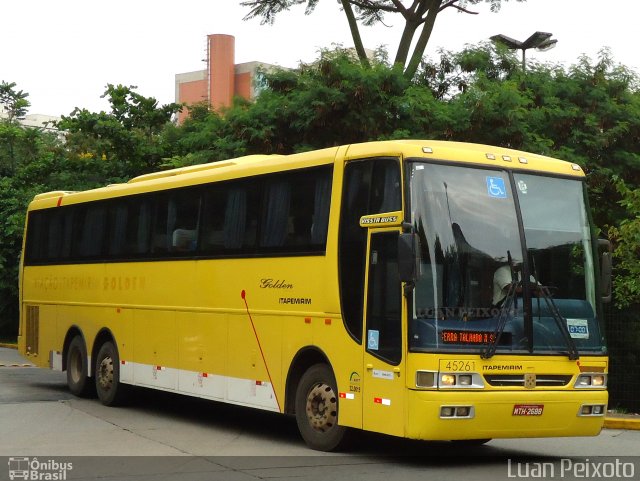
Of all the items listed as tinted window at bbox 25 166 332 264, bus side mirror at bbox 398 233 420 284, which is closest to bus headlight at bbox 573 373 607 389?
bus side mirror at bbox 398 233 420 284

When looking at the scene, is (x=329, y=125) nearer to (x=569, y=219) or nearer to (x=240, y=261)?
(x=240, y=261)

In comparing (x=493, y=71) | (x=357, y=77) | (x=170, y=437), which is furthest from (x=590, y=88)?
(x=170, y=437)

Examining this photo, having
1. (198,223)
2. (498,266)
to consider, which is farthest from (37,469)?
(198,223)

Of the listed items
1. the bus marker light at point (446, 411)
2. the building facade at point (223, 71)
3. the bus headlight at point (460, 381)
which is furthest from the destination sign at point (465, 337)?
the building facade at point (223, 71)

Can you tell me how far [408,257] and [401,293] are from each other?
51cm

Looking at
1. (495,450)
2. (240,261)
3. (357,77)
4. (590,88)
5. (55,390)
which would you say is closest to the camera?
(495,450)

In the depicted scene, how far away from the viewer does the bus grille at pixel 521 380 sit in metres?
11.2

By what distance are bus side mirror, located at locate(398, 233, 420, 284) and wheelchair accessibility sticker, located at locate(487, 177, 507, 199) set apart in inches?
54.0

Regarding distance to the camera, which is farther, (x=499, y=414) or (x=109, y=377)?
(x=109, y=377)

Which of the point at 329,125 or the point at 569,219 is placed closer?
the point at 569,219

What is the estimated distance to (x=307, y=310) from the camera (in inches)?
502

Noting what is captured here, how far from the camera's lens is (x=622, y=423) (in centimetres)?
1612

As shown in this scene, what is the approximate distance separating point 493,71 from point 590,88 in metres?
2.34

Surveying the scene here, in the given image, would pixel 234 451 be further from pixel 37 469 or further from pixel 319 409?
pixel 37 469
